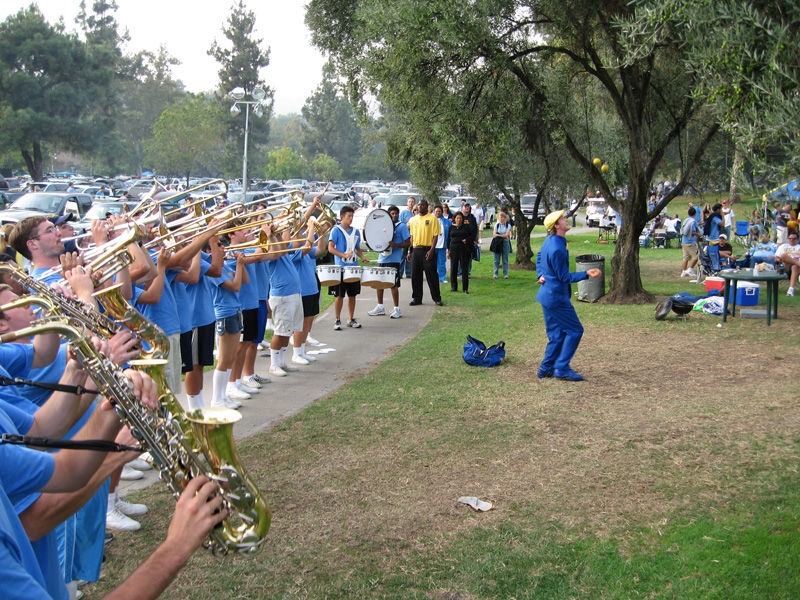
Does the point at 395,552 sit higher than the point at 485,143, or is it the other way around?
the point at 485,143

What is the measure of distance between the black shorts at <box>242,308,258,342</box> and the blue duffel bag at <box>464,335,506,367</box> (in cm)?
284

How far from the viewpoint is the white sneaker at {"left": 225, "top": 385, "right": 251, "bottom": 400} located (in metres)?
8.07

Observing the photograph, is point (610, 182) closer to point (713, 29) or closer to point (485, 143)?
point (485, 143)

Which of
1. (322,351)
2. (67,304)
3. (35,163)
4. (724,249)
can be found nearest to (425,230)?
(322,351)

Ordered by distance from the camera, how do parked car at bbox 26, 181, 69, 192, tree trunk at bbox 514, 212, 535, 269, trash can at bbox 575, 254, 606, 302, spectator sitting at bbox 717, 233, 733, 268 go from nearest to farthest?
trash can at bbox 575, 254, 606, 302 → spectator sitting at bbox 717, 233, 733, 268 → tree trunk at bbox 514, 212, 535, 269 → parked car at bbox 26, 181, 69, 192

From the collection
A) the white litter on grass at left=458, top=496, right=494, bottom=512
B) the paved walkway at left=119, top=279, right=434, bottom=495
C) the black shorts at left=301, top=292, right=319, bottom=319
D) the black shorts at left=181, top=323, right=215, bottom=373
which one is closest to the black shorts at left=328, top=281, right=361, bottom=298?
the paved walkway at left=119, top=279, right=434, bottom=495

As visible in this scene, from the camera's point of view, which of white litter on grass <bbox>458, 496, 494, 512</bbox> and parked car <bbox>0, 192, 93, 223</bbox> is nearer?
white litter on grass <bbox>458, 496, 494, 512</bbox>

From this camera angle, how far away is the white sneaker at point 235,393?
8070 mm

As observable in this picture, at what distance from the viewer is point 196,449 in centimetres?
226

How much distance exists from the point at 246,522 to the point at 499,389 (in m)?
6.20

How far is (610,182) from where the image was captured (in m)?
25.9

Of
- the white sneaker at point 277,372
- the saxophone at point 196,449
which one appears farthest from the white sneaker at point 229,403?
the saxophone at point 196,449

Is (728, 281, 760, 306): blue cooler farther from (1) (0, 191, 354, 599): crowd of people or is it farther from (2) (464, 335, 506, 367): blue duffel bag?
(1) (0, 191, 354, 599): crowd of people

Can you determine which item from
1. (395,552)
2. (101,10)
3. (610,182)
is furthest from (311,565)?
(101,10)
